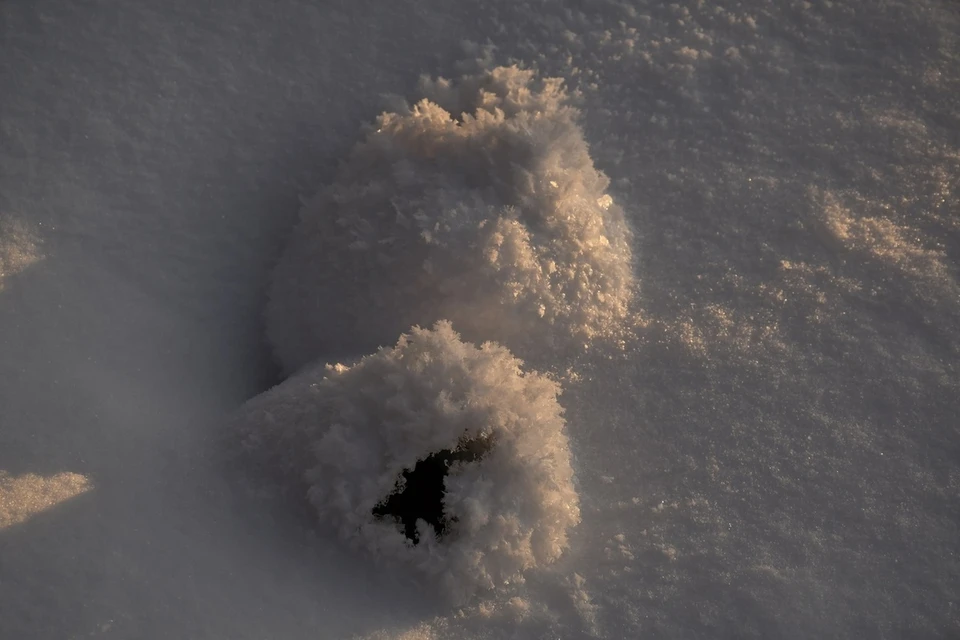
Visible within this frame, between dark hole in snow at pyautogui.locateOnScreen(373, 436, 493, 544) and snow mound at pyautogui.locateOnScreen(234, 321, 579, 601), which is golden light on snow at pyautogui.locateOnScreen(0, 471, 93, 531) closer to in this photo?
snow mound at pyautogui.locateOnScreen(234, 321, 579, 601)

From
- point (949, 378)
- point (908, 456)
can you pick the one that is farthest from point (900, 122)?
point (908, 456)

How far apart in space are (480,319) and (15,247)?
2.87 feet

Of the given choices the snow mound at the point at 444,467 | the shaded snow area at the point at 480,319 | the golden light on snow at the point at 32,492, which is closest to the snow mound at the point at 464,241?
the shaded snow area at the point at 480,319

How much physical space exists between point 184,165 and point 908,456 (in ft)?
4.86

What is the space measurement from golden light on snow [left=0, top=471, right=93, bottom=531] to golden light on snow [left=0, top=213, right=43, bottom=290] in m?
0.40

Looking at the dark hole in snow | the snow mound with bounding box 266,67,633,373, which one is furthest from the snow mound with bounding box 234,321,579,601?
the snow mound with bounding box 266,67,633,373

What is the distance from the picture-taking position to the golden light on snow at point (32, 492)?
47.4 inches

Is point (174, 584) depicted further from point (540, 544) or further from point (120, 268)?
point (120, 268)

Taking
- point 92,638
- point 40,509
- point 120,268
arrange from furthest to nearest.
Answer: point 120,268, point 40,509, point 92,638

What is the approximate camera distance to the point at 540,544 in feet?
4.14

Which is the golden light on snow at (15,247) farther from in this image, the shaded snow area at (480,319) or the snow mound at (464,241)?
the snow mound at (464,241)

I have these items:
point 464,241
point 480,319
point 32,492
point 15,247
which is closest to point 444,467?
point 480,319

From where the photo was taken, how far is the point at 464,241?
1403 millimetres

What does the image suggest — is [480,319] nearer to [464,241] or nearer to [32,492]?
[464,241]
